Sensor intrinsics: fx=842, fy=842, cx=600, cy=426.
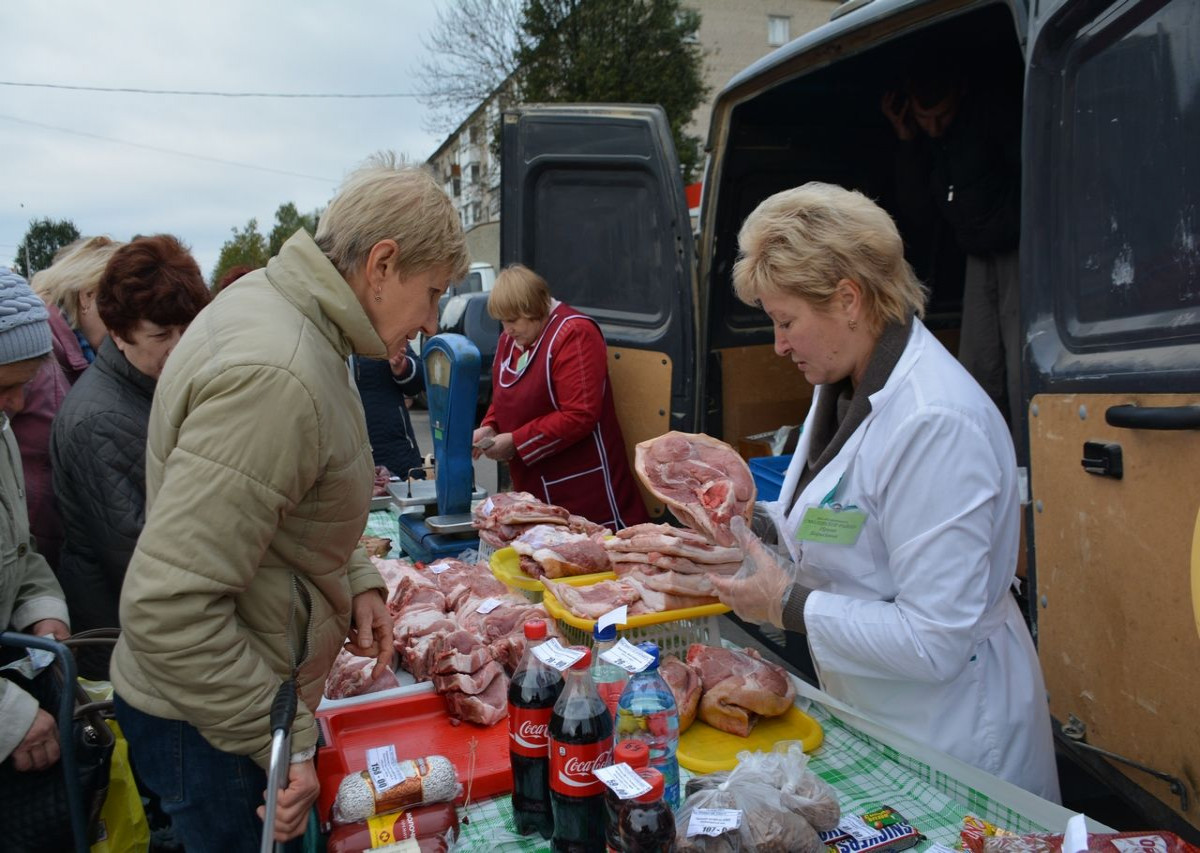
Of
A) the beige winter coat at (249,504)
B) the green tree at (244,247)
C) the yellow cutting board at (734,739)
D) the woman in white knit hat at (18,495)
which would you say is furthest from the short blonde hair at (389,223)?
the green tree at (244,247)

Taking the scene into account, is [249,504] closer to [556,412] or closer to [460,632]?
[460,632]

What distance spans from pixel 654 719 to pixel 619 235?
142 inches

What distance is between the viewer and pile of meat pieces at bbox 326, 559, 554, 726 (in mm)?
2389

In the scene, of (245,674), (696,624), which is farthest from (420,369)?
(245,674)

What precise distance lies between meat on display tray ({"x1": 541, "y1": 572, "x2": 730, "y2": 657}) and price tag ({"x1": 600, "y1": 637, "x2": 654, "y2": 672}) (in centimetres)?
53

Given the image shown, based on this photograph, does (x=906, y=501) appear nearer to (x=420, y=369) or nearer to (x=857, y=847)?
(x=857, y=847)

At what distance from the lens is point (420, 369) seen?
20.9 ft

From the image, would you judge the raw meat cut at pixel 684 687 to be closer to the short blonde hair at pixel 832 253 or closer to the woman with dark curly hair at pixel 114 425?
the short blonde hair at pixel 832 253

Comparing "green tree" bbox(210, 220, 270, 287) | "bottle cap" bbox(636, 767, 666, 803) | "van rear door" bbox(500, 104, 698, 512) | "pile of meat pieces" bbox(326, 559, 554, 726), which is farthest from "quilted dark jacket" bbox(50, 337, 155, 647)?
"green tree" bbox(210, 220, 270, 287)

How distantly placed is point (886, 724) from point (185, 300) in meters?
2.69

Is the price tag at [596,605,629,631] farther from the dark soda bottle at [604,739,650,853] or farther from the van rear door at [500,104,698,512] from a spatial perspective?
the van rear door at [500,104,698,512]

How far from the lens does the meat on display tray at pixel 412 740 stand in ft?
6.73

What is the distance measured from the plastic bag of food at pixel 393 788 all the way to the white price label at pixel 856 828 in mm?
845

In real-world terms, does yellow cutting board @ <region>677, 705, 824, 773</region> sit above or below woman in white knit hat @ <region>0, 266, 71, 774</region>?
below
